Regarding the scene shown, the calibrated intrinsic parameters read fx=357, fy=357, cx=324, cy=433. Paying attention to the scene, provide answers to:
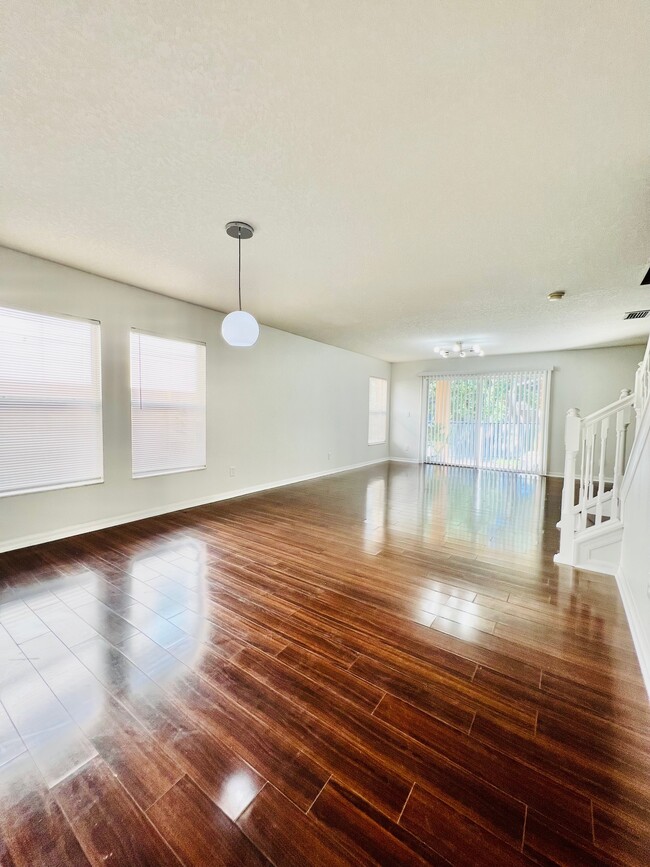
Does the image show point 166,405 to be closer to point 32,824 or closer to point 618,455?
point 32,824

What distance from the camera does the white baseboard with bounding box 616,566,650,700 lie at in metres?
1.73

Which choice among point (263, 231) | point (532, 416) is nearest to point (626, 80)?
point (263, 231)

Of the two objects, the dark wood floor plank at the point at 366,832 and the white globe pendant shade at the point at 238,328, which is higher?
the white globe pendant shade at the point at 238,328

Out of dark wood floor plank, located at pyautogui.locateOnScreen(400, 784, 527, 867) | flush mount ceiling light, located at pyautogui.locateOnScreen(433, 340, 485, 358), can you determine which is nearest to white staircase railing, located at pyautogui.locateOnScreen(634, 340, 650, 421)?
dark wood floor plank, located at pyautogui.locateOnScreen(400, 784, 527, 867)

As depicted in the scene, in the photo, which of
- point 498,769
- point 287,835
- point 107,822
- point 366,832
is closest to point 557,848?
point 498,769

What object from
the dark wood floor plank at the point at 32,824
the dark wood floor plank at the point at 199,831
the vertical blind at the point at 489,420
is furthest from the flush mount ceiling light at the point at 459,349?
the dark wood floor plank at the point at 32,824

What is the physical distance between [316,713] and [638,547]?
2.15 m

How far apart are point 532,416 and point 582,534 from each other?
16.5ft

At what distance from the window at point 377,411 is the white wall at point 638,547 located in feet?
19.6

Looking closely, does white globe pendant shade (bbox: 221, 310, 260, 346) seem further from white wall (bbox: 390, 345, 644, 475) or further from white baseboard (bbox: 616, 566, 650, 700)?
white wall (bbox: 390, 345, 644, 475)

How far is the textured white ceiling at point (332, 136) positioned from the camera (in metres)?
1.23

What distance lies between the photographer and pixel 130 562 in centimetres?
292

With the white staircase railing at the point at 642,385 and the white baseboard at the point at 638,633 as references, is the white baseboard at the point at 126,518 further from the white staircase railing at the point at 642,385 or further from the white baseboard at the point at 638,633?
the white staircase railing at the point at 642,385

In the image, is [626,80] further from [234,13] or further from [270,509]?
[270,509]
